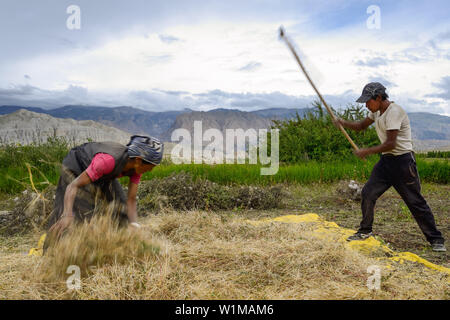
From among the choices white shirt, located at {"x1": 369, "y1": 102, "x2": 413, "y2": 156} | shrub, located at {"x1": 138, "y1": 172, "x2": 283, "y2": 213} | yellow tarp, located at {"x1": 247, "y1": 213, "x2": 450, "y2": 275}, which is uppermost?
white shirt, located at {"x1": 369, "y1": 102, "x2": 413, "y2": 156}

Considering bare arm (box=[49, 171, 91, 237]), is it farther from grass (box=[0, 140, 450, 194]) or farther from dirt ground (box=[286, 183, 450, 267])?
grass (box=[0, 140, 450, 194])

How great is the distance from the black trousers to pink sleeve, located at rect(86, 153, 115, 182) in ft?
8.90

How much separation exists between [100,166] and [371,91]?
8.69 ft

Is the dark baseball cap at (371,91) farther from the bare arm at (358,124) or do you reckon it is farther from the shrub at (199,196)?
the shrub at (199,196)

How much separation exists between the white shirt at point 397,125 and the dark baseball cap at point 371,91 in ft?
0.58

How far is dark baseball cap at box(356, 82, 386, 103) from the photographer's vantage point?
153 inches

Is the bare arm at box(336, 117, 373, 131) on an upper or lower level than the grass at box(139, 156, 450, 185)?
upper

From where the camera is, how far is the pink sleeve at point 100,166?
275 cm

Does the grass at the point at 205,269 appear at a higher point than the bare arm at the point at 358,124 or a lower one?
lower

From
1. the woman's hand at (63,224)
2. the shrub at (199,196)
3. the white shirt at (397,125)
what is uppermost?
the white shirt at (397,125)

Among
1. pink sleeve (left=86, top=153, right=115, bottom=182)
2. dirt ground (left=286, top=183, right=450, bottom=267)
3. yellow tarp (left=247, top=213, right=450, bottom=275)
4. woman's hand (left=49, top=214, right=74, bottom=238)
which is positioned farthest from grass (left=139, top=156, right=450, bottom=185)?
woman's hand (left=49, top=214, right=74, bottom=238)

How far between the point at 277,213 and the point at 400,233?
5.60ft

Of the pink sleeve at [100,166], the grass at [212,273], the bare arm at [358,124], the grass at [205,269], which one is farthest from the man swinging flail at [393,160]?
the pink sleeve at [100,166]

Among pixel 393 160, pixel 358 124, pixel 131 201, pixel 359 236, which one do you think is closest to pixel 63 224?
pixel 131 201
